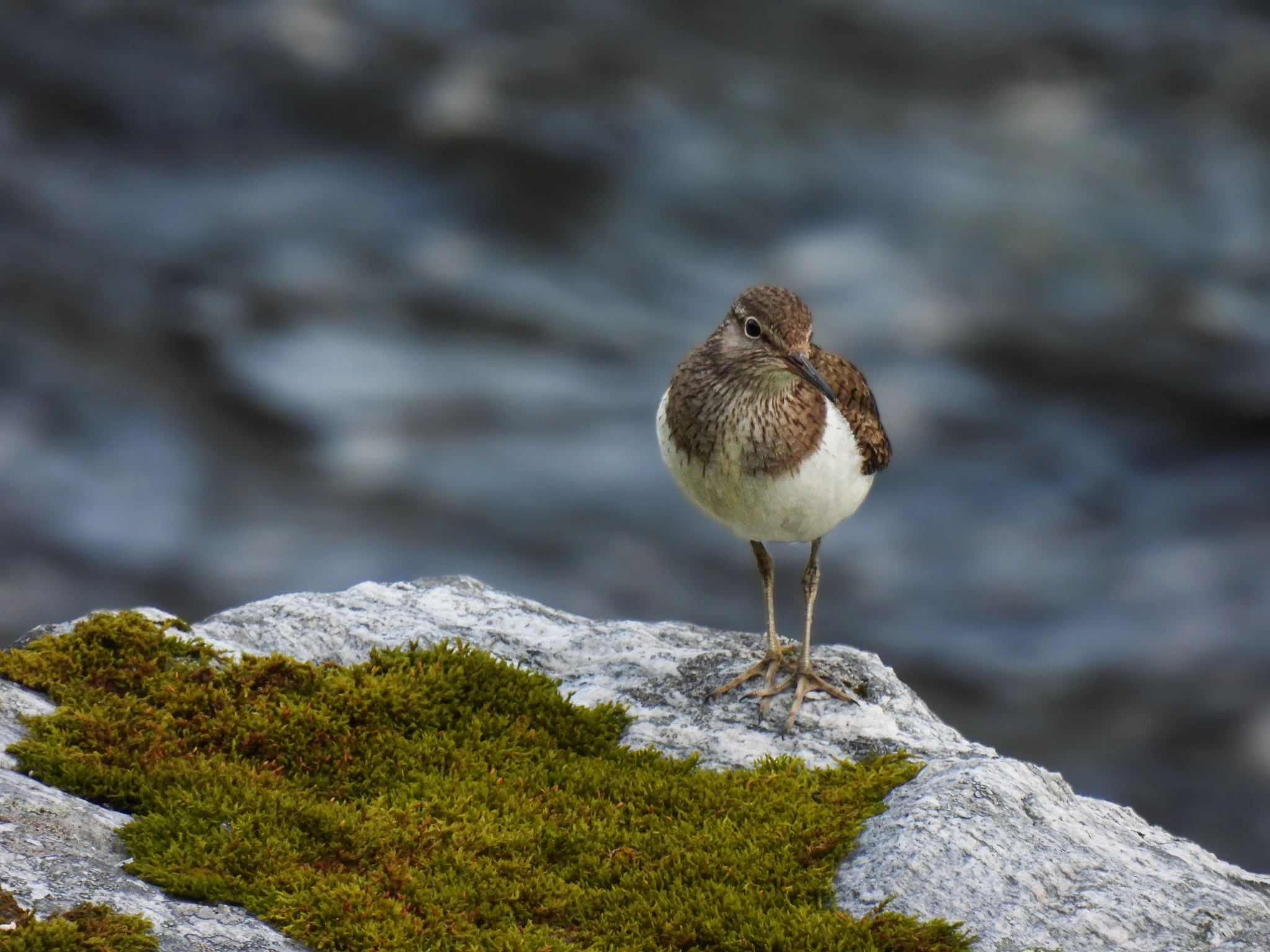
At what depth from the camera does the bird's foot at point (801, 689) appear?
7520 mm

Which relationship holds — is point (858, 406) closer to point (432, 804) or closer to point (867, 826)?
point (867, 826)

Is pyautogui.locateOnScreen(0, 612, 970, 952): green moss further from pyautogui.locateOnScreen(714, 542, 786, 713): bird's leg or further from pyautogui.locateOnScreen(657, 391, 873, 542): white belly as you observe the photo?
pyautogui.locateOnScreen(657, 391, 873, 542): white belly

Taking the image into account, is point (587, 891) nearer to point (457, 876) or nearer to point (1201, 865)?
point (457, 876)

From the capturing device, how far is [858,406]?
793 cm

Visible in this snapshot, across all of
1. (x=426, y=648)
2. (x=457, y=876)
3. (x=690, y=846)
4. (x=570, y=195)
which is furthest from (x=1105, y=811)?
(x=570, y=195)

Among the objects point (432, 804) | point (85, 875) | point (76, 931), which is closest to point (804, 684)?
point (432, 804)

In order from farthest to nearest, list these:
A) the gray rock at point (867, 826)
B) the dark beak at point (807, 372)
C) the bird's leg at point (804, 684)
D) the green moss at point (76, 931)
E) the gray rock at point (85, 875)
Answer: the bird's leg at point (804, 684) < the dark beak at point (807, 372) < the gray rock at point (867, 826) < the gray rock at point (85, 875) < the green moss at point (76, 931)

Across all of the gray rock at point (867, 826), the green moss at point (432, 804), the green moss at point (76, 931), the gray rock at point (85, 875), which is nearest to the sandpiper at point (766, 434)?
the gray rock at point (867, 826)

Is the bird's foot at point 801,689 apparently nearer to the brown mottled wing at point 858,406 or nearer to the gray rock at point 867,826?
the gray rock at point 867,826

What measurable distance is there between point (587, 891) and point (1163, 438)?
12.3m

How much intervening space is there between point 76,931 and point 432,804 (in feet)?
5.88

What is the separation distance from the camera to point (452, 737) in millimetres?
6688

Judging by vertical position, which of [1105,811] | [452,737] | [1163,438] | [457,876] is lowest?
[457,876]

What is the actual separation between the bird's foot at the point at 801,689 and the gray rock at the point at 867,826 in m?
0.08
